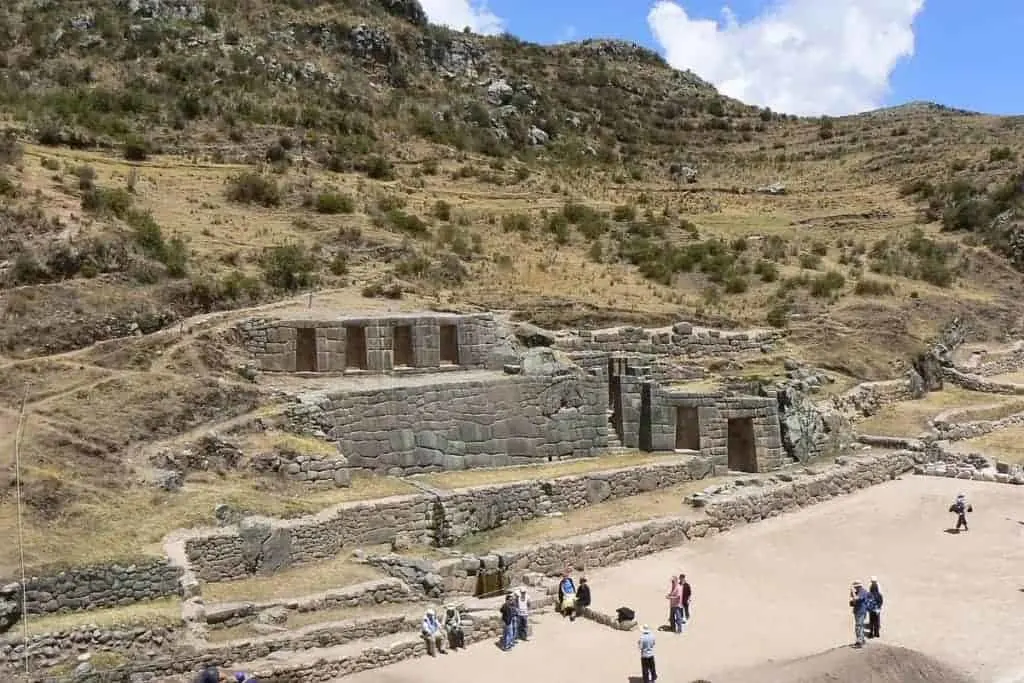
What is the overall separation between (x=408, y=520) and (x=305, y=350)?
5.42 metres

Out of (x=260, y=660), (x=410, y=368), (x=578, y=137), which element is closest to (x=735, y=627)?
(x=260, y=660)

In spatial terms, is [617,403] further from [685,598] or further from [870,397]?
[870,397]

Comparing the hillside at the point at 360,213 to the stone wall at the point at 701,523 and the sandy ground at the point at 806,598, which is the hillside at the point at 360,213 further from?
the sandy ground at the point at 806,598

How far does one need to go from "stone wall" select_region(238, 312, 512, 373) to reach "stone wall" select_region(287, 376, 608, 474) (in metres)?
1.78

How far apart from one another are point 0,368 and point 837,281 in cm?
2480

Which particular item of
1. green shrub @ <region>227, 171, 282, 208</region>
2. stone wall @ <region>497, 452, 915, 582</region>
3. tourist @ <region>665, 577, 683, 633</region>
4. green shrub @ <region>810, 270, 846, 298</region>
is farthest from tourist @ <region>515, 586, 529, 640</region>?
green shrub @ <region>810, 270, 846, 298</region>

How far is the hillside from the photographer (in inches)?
694

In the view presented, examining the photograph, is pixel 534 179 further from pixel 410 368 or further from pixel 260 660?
pixel 260 660

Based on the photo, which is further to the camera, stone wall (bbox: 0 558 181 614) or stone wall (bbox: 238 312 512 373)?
stone wall (bbox: 238 312 512 373)

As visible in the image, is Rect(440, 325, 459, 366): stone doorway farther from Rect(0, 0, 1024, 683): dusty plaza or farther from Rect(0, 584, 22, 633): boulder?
Rect(0, 584, 22, 633): boulder

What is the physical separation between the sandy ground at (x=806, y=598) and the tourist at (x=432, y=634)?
0.15 meters

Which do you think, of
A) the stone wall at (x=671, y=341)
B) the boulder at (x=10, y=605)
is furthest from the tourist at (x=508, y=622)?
the stone wall at (x=671, y=341)

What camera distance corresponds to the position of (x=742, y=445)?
68.0 feet

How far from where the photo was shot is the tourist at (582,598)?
13688mm
